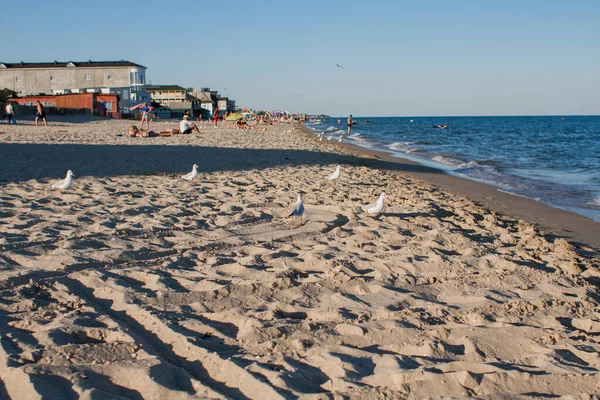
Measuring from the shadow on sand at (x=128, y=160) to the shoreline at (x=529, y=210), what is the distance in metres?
3.40

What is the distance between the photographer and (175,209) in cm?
768

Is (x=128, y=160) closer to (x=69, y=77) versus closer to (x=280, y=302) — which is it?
(x=280, y=302)

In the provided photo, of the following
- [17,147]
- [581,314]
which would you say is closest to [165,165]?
[17,147]

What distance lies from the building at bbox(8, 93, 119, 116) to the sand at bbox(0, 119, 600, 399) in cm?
4925

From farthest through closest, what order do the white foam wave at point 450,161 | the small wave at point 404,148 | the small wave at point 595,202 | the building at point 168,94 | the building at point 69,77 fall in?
the building at point 168,94 → the building at point 69,77 → the small wave at point 404,148 → the white foam wave at point 450,161 → the small wave at point 595,202

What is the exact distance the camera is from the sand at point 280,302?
2990 mm

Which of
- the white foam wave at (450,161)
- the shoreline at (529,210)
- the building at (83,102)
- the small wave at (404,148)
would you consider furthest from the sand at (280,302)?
the building at (83,102)

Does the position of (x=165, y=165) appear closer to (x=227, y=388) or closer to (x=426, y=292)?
(x=426, y=292)

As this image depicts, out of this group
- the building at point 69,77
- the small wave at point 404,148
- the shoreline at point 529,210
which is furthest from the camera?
the building at point 69,77

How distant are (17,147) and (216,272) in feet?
40.5

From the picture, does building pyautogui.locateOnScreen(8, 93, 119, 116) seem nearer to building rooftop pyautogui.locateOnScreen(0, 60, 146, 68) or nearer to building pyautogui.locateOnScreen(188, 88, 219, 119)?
building rooftop pyautogui.locateOnScreen(0, 60, 146, 68)

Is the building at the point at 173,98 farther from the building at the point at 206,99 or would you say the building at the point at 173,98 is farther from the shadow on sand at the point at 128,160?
the shadow on sand at the point at 128,160

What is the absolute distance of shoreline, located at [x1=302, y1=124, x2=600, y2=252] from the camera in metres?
8.09

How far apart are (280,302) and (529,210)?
7.46 metres
